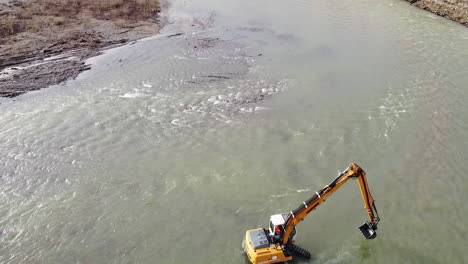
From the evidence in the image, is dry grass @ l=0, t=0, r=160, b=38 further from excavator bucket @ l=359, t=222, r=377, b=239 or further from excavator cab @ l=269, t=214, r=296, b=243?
excavator bucket @ l=359, t=222, r=377, b=239

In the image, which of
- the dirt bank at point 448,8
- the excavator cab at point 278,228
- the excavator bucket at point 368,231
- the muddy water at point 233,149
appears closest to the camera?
the excavator cab at point 278,228

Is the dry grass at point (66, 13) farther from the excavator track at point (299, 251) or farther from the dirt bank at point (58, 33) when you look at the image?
the excavator track at point (299, 251)

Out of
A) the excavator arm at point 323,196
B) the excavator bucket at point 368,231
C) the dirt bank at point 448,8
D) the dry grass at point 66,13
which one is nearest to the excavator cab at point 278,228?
the excavator arm at point 323,196

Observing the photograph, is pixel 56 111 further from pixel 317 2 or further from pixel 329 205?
pixel 317 2

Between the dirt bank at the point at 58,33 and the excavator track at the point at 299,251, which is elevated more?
the dirt bank at the point at 58,33

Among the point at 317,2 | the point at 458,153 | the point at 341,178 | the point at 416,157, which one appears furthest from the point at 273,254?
the point at 317,2

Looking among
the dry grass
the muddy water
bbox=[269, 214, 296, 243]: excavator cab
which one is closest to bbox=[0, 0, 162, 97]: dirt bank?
the dry grass
